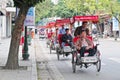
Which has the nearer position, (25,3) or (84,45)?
(84,45)

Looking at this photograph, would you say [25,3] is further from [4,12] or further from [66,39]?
[4,12]

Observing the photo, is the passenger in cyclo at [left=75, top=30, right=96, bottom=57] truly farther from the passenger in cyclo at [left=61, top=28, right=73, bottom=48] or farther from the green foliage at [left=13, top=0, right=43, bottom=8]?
the passenger in cyclo at [left=61, top=28, right=73, bottom=48]

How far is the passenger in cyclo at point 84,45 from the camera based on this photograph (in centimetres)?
1770

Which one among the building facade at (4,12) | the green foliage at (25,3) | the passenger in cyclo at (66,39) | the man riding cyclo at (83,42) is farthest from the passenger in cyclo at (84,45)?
the building facade at (4,12)

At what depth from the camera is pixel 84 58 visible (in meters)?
17.4

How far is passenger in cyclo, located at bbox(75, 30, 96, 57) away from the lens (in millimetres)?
17703

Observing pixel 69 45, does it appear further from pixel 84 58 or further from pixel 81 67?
pixel 84 58

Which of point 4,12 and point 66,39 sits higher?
point 4,12

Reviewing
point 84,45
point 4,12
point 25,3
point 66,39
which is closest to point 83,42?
point 84,45

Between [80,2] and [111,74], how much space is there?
202 feet

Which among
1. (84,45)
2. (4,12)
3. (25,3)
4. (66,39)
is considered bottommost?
(66,39)

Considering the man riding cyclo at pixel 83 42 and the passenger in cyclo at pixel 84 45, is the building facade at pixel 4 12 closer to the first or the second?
the man riding cyclo at pixel 83 42

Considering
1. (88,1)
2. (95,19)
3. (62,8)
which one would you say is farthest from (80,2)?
(95,19)

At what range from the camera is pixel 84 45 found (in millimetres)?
18125
